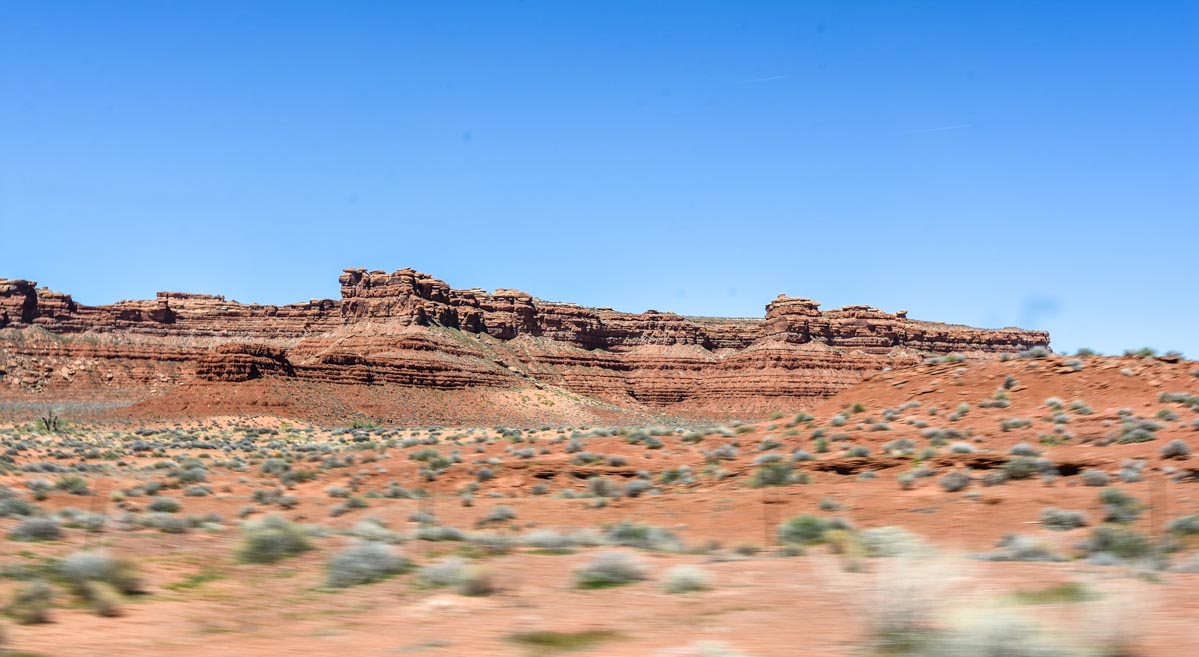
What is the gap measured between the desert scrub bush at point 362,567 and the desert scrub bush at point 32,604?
2333 millimetres

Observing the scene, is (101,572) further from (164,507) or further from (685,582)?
(164,507)

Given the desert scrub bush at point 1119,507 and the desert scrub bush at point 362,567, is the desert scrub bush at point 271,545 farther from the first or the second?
the desert scrub bush at point 1119,507

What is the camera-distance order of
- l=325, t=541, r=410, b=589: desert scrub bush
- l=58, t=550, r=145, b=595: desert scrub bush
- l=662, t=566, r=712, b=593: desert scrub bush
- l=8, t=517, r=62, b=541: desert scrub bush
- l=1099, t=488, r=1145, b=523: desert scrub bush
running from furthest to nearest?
l=1099, t=488, r=1145, b=523: desert scrub bush
l=8, t=517, r=62, b=541: desert scrub bush
l=325, t=541, r=410, b=589: desert scrub bush
l=58, t=550, r=145, b=595: desert scrub bush
l=662, t=566, r=712, b=593: desert scrub bush

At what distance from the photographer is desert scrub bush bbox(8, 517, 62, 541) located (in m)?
11.2

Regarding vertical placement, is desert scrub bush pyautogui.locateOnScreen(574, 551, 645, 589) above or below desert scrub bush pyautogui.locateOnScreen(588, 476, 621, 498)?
above

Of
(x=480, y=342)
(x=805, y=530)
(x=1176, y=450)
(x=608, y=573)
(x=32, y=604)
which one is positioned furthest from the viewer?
(x=480, y=342)

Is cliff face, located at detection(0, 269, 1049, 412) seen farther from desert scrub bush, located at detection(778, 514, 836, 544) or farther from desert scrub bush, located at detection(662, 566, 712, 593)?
desert scrub bush, located at detection(662, 566, 712, 593)

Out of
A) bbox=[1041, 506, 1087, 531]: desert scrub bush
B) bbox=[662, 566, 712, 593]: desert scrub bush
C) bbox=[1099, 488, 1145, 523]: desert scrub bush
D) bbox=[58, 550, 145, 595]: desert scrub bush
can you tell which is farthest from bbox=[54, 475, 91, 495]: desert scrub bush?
bbox=[1099, 488, 1145, 523]: desert scrub bush

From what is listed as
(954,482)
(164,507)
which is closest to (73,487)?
(164,507)

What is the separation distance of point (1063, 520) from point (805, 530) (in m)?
3.44

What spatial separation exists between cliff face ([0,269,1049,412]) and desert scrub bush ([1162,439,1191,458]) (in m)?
76.1

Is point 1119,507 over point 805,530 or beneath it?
over

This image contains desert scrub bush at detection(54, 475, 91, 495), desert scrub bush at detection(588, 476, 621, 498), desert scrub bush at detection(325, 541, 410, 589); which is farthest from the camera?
desert scrub bush at detection(54, 475, 91, 495)

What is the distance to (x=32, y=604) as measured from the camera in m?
7.19
